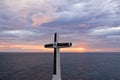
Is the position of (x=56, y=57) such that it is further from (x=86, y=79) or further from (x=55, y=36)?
(x=86, y=79)

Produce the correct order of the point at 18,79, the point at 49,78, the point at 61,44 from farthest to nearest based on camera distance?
the point at 49,78 → the point at 18,79 → the point at 61,44

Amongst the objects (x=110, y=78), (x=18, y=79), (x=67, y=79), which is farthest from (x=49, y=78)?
(x=110, y=78)

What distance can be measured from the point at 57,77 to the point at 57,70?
1.49 meters

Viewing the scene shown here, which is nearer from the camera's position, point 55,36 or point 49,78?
point 55,36

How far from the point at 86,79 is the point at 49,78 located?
28.8 m

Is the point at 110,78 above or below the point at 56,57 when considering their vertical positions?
below

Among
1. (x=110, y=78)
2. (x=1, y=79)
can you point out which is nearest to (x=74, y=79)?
(x=110, y=78)

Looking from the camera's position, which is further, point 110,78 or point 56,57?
point 110,78

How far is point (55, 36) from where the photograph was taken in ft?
125

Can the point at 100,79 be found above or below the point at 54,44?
below

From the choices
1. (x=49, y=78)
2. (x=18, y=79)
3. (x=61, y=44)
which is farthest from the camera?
(x=49, y=78)

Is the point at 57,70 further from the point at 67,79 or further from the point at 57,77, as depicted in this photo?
the point at 67,79

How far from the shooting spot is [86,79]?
133 m

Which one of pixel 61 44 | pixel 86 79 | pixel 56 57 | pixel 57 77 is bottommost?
pixel 86 79
